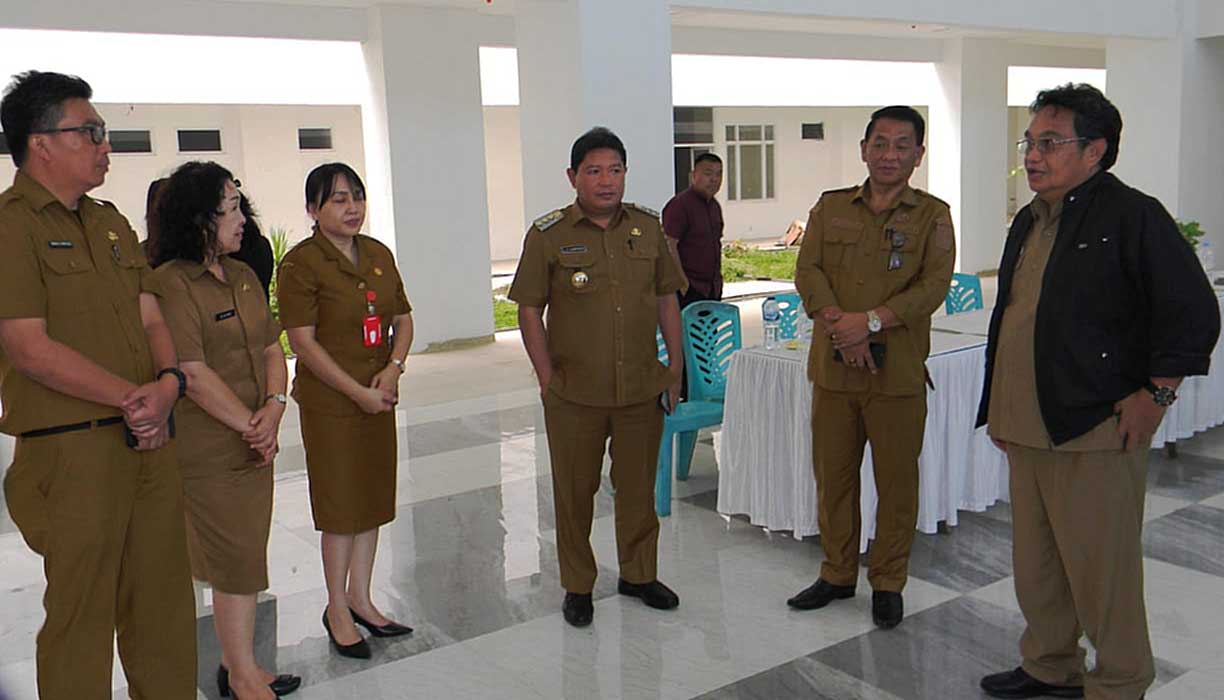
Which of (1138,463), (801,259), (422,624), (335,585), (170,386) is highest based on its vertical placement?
(801,259)

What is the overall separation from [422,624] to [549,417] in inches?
34.6

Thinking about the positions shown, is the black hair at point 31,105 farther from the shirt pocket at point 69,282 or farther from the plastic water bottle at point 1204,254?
the plastic water bottle at point 1204,254

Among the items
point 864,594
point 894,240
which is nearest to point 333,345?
point 894,240

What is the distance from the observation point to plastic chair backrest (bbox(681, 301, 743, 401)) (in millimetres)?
5137

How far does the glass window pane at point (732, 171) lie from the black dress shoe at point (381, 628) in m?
19.2

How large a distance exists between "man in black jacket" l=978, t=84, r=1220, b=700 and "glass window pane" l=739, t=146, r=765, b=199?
19.9 metres

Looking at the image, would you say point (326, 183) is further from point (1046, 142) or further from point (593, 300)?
point (1046, 142)

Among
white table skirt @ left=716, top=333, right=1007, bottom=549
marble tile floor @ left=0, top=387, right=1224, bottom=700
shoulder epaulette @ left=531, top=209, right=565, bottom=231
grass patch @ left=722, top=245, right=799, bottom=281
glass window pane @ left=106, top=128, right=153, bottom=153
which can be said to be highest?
glass window pane @ left=106, top=128, right=153, bottom=153

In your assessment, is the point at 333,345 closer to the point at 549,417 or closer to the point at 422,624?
the point at 549,417

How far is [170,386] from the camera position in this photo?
2.53 m

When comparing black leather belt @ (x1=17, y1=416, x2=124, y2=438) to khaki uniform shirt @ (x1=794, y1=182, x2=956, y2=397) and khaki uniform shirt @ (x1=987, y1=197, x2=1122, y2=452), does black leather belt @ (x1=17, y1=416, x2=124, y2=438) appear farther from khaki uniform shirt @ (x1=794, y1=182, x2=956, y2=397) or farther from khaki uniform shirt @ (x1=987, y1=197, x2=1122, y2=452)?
khaki uniform shirt @ (x1=987, y1=197, x2=1122, y2=452)

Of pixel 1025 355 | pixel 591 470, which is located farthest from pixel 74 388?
pixel 1025 355

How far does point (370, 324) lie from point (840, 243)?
1.58m

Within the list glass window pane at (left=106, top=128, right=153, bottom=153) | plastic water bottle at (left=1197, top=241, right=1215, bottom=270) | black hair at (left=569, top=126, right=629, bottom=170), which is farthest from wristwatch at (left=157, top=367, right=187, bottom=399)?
glass window pane at (left=106, top=128, right=153, bottom=153)
